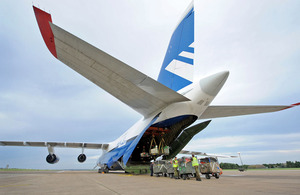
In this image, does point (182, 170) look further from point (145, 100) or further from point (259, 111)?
point (259, 111)

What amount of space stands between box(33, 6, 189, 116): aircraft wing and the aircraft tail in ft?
5.27

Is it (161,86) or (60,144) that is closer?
(161,86)

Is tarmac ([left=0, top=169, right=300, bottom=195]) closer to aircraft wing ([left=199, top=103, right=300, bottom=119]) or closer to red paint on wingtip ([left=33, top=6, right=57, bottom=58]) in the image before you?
aircraft wing ([left=199, top=103, right=300, bottom=119])

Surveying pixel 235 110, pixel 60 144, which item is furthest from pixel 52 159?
pixel 235 110

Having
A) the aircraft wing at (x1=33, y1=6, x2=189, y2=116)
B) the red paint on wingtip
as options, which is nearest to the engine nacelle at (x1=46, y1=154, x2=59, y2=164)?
the aircraft wing at (x1=33, y1=6, x2=189, y2=116)

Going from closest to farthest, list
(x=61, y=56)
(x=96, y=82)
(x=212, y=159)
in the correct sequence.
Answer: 1. (x=61, y=56)
2. (x=96, y=82)
3. (x=212, y=159)

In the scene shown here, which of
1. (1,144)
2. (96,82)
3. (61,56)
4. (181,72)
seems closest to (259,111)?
(181,72)

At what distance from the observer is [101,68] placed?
19.3 ft

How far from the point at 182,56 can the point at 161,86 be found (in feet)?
11.5

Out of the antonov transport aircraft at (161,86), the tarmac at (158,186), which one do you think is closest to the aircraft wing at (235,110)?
the antonov transport aircraft at (161,86)

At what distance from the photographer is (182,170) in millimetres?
7152

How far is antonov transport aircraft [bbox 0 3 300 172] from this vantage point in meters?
5.33

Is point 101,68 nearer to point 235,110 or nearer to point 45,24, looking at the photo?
point 45,24

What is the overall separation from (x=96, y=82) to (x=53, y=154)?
1266cm
